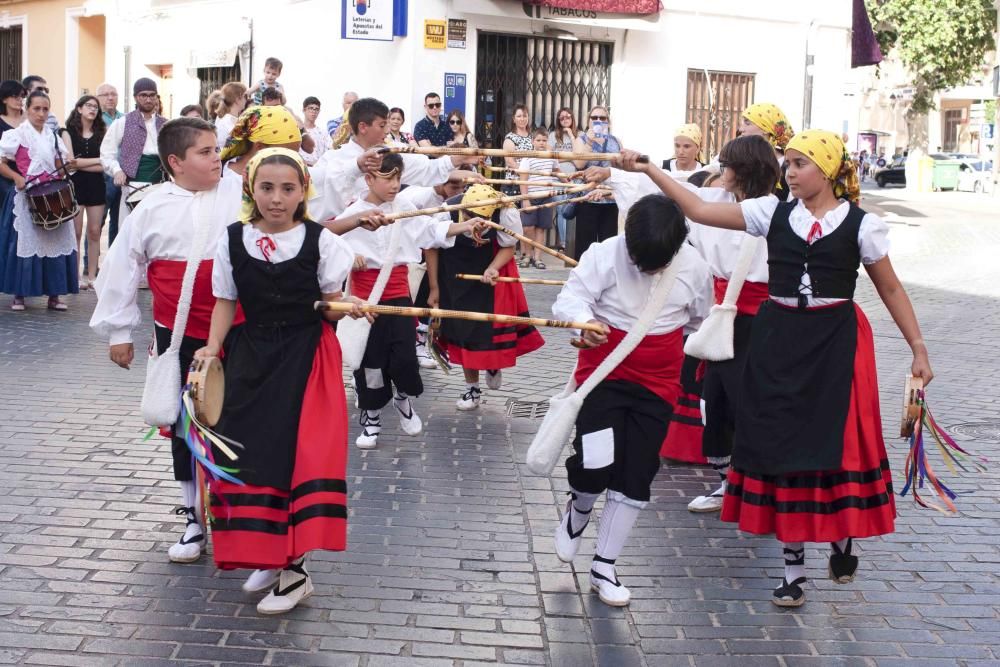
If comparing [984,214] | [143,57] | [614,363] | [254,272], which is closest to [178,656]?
[254,272]

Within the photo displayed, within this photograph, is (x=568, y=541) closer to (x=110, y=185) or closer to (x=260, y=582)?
(x=260, y=582)

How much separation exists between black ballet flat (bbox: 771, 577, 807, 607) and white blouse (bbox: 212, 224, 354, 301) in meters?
2.11

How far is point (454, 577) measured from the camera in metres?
5.61

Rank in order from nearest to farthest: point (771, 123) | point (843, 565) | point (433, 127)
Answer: point (843, 565)
point (771, 123)
point (433, 127)

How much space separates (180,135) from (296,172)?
80 centimetres

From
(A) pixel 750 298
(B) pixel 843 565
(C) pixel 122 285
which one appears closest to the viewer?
(B) pixel 843 565

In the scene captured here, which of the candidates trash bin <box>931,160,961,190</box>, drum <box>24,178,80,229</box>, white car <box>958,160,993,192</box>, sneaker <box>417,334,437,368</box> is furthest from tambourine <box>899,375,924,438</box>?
trash bin <box>931,160,961,190</box>

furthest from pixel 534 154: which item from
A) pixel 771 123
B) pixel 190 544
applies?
pixel 771 123

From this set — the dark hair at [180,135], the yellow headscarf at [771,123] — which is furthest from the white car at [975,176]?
the dark hair at [180,135]

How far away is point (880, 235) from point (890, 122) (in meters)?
73.1

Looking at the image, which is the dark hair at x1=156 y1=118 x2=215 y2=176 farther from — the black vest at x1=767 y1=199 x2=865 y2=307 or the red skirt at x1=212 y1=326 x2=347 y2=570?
the black vest at x1=767 y1=199 x2=865 y2=307

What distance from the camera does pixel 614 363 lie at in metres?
5.35

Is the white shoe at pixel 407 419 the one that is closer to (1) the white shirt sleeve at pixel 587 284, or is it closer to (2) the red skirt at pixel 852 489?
(1) the white shirt sleeve at pixel 587 284

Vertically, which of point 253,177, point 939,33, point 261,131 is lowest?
point 253,177
